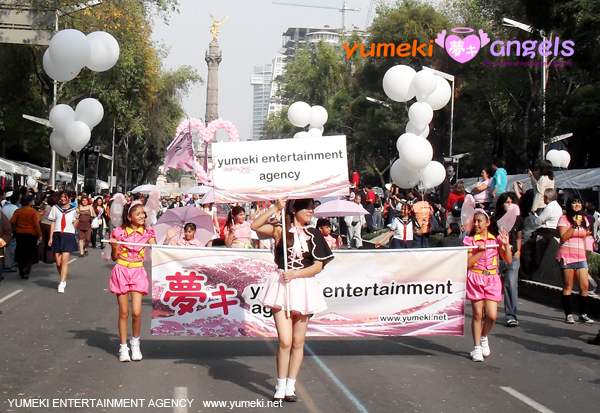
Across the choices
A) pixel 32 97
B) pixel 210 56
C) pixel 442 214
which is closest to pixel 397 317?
pixel 442 214

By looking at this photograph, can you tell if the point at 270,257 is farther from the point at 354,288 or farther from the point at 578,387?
the point at 578,387

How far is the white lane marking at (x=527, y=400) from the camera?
6863mm

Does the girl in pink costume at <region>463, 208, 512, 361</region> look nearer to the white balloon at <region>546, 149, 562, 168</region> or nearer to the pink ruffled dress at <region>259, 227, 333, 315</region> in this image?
the pink ruffled dress at <region>259, 227, 333, 315</region>

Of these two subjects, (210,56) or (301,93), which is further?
(210,56)

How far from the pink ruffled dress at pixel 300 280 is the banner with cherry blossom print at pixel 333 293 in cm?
185

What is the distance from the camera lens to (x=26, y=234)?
1706 centimetres

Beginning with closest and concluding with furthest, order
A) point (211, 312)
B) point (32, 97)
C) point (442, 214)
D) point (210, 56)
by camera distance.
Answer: point (211, 312), point (442, 214), point (32, 97), point (210, 56)

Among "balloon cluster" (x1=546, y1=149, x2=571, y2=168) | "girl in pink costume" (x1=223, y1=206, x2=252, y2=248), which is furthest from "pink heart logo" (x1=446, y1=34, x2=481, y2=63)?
"girl in pink costume" (x1=223, y1=206, x2=252, y2=248)

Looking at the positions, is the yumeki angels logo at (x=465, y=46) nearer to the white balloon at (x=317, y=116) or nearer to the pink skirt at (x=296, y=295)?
the white balloon at (x=317, y=116)

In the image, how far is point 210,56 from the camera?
127m

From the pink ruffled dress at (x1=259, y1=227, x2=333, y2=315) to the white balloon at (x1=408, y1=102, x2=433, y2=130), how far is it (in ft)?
46.1

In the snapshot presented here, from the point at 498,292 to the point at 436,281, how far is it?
68cm

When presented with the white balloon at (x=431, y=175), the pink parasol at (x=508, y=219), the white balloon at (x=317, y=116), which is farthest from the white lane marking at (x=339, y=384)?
the white balloon at (x=317, y=116)

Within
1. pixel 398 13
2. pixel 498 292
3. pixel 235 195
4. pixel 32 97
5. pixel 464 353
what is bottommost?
pixel 464 353
